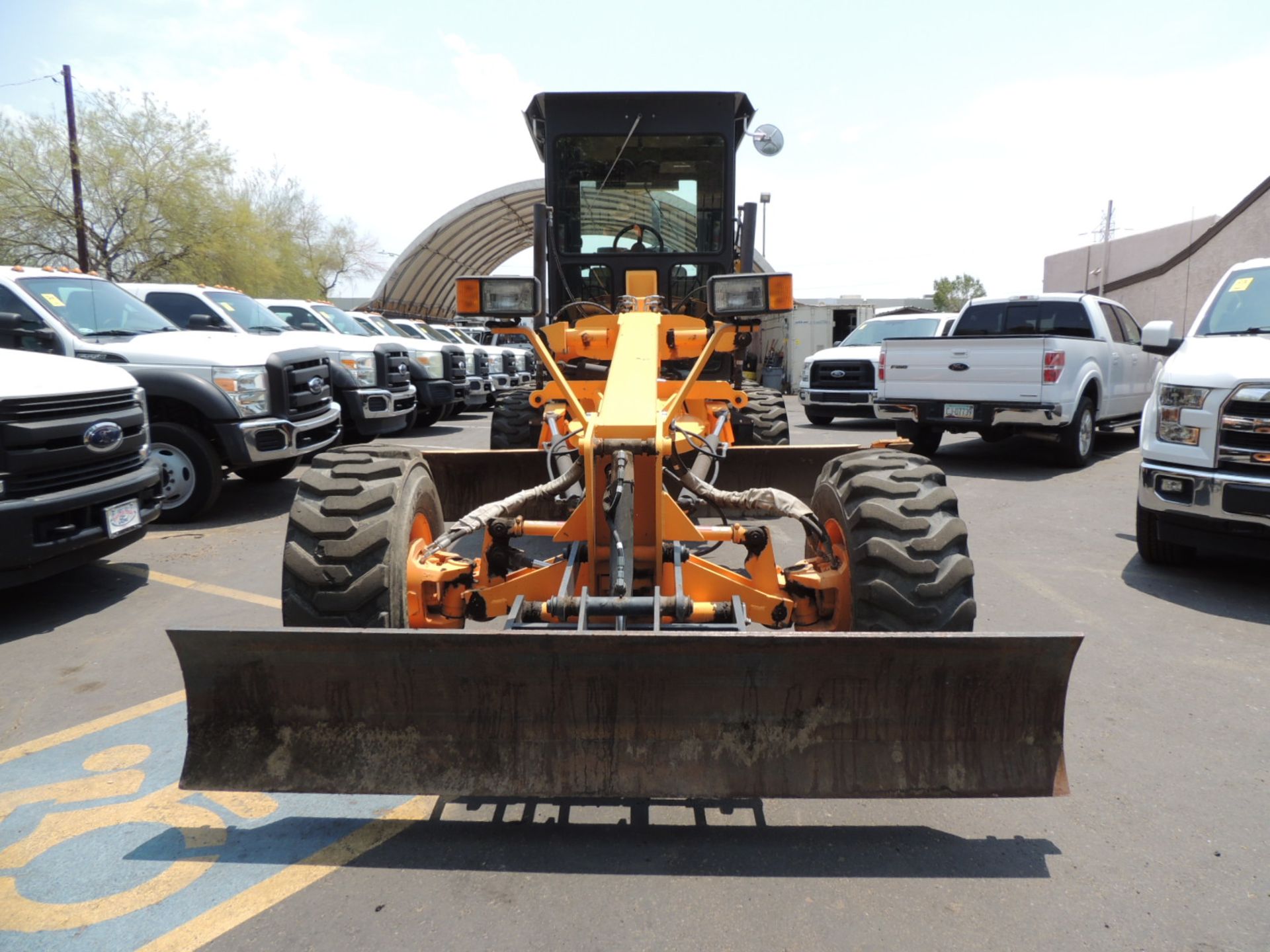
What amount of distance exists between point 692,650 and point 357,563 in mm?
1411

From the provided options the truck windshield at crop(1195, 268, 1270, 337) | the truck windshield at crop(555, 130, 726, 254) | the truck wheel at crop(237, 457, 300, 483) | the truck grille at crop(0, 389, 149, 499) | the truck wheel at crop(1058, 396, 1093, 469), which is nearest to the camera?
the truck grille at crop(0, 389, 149, 499)

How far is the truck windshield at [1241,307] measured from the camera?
20.4 ft

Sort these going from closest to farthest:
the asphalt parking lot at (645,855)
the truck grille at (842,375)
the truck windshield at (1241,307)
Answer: the asphalt parking lot at (645,855)
the truck windshield at (1241,307)
the truck grille at (842,375)

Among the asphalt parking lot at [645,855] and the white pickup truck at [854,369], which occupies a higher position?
the white pickup truck at [854,369]

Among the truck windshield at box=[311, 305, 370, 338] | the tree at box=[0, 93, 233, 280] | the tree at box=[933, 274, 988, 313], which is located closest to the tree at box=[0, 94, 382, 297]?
the tree at box=[0, 93, 233, 280]

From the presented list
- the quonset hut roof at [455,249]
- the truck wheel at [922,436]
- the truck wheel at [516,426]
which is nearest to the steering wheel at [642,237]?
the truck wheel at [516,426]

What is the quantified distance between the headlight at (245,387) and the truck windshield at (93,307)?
1.03 m

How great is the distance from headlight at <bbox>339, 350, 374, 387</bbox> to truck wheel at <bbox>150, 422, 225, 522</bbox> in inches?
134

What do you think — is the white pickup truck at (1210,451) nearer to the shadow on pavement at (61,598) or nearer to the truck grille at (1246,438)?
the truck grille at (1246,438)

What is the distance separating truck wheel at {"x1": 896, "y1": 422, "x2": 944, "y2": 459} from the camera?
11.5 m

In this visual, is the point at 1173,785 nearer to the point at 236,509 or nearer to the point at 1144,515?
the point at 1144,515

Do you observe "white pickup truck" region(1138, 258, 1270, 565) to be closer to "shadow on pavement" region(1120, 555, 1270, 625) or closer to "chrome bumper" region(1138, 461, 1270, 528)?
"chrome bumper" region(1138, 461, 1270, 528)

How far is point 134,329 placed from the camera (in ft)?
25.9

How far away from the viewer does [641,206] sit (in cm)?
674
